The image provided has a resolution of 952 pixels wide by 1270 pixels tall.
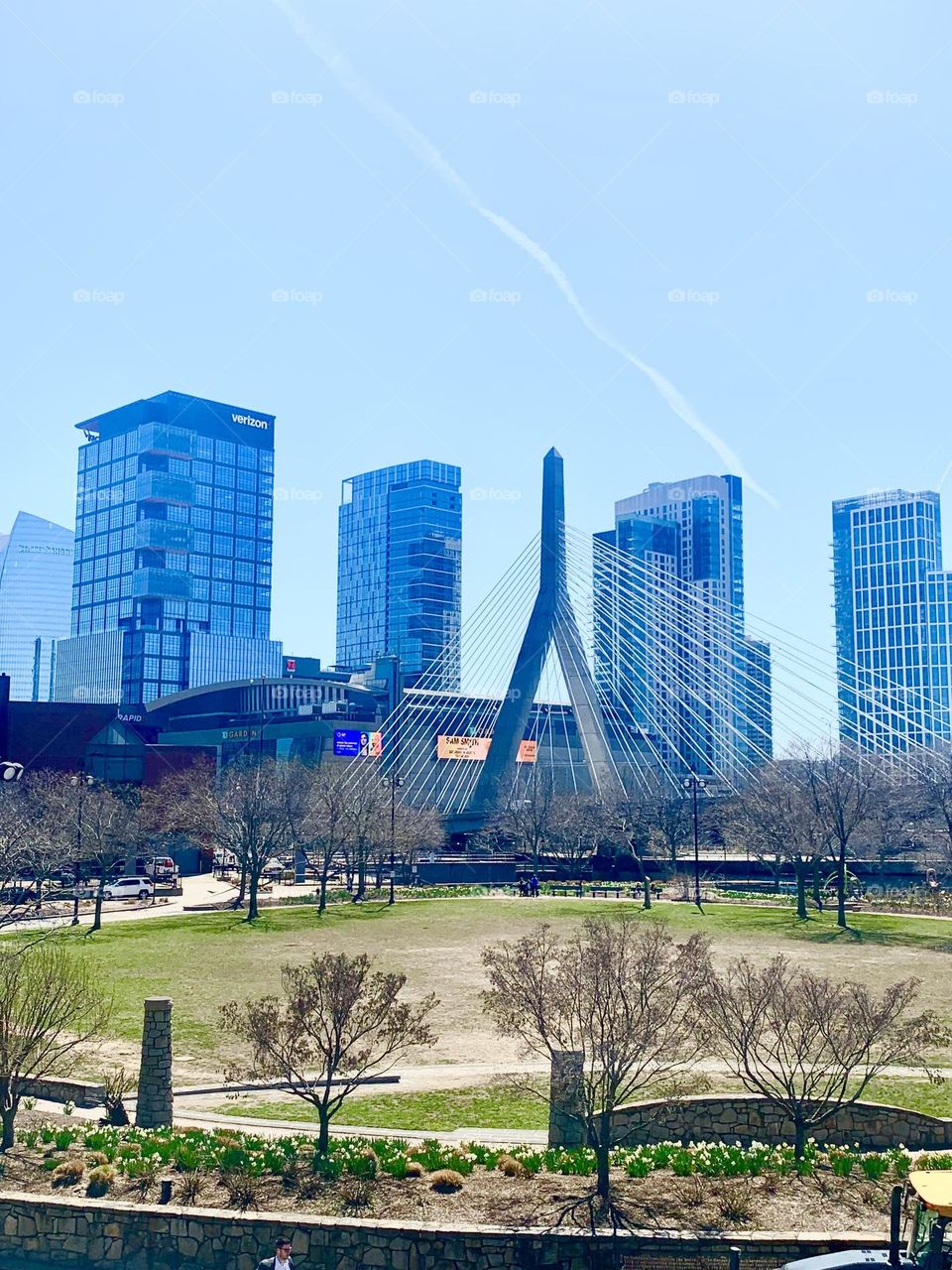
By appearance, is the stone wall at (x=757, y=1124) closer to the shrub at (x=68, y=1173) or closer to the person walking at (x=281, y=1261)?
the person walking at (x=281, y=1261)

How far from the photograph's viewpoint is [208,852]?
8562 centimetres

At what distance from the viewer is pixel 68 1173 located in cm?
1873

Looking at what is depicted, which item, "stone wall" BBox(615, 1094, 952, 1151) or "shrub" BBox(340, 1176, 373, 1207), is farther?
"stone wall" BBox(615, 1094, 952, 1151)

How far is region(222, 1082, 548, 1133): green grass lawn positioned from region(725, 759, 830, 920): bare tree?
107ft

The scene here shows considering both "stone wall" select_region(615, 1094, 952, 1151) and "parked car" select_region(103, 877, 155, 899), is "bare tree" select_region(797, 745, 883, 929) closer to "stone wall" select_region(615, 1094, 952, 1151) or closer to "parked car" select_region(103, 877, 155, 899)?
"stone wall" select_region(615, 1094, 952, 1151)

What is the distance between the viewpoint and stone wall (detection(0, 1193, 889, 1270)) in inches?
639

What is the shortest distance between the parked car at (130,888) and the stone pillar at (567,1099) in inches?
1926

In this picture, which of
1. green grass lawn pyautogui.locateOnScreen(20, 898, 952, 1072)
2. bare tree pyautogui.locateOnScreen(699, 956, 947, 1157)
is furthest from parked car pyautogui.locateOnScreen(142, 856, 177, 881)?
bare tree pyautogui.locateOnScreen(699, 956, 947, 1157)

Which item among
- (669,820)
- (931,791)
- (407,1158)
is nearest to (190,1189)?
(407,1158)

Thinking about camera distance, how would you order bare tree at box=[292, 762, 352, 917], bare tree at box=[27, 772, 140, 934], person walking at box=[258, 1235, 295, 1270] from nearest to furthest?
person walking at box=[258, 1235, 295, 1270] → bare tree at box=[27, 772, 140, 934] → bare tree at box=[292, 762, 352, 917]

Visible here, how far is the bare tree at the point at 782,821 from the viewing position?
2286 inches

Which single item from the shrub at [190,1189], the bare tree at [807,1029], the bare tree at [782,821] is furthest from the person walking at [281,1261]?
the bare tree at [782,821]

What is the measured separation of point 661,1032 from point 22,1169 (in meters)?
11.1

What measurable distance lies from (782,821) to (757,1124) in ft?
132
